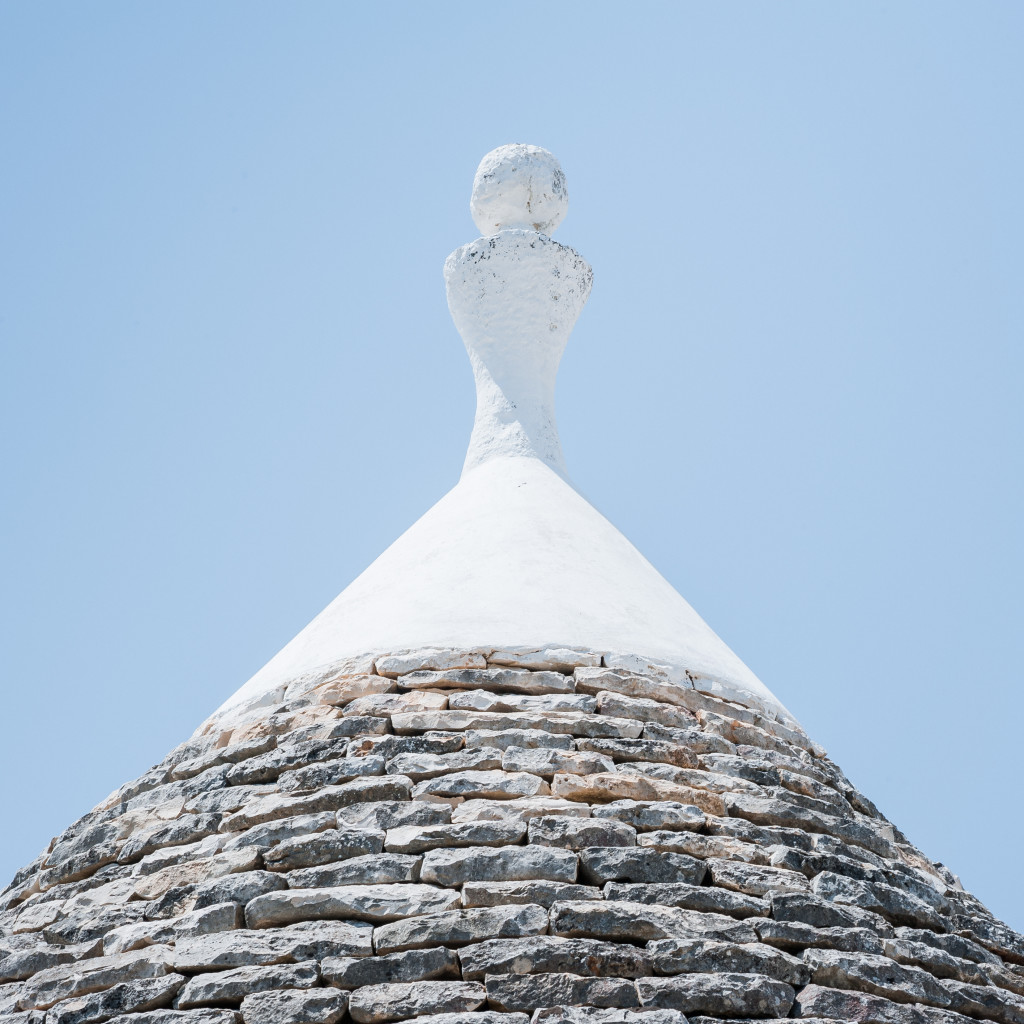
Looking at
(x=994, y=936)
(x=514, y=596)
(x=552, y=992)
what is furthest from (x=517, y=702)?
(x=994, y=936)

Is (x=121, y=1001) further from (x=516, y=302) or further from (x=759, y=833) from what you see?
(x=516, y=302)

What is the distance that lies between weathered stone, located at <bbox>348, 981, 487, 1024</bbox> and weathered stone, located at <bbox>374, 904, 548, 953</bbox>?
0.15m

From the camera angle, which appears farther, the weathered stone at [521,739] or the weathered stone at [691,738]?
the weathered stone at [691,738]

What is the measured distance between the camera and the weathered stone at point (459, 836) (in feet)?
15.4

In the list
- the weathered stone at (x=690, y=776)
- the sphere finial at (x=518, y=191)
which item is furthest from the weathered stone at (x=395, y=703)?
the sphere finial at (x=518, y=191)

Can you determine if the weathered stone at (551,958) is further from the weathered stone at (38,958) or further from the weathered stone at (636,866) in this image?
the weathered stone at (38,958)

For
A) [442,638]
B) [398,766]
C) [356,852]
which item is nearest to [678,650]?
[442,638]

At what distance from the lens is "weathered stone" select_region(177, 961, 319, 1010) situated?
14.0ft

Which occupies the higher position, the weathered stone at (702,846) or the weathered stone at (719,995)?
the weathered stone at (702,846)

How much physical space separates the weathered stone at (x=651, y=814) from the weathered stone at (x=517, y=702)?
548mm

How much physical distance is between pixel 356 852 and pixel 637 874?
35.6 inches

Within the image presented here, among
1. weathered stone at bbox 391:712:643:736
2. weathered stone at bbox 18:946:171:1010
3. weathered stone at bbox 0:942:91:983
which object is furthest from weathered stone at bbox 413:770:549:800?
weathered stone at bbox 0:942:91:983

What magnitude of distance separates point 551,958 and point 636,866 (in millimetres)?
531

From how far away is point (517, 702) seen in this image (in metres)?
5.40
